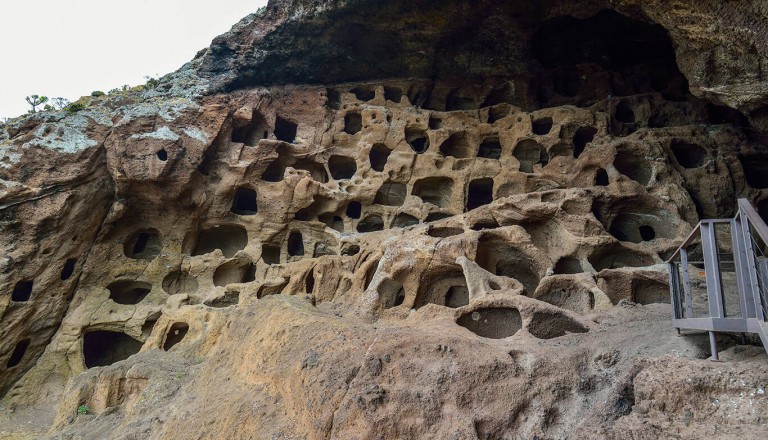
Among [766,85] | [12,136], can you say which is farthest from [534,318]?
[12,136]

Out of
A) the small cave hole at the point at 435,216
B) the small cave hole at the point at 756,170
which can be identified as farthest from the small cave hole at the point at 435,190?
the small cave hole at the point at 756,170

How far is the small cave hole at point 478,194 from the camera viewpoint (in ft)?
49.2

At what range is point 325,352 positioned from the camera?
525 centimetres

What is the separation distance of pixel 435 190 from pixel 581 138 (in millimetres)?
4631

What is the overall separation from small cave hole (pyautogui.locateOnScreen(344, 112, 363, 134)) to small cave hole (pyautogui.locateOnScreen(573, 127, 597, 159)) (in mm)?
6760

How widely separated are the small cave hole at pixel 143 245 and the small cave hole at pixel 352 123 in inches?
268

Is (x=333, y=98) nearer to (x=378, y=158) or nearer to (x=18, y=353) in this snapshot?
(x=378, y=158)

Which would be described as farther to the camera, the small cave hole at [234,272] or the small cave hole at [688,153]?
the small cave hole at [234,272]

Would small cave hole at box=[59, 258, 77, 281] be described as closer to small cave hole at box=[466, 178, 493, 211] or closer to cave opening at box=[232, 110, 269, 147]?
cave opening at box=[232, 110, 269, 147]

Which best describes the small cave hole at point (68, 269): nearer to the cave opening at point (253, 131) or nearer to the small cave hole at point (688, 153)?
the cave opening at point (253, 131)

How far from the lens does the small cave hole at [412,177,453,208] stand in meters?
14.5

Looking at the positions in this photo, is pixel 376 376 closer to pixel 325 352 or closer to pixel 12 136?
pixel 325 352

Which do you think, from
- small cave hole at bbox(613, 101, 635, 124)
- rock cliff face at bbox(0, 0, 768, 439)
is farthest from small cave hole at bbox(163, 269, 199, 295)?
small cave hole at bbox(613, 101, 635, 124)

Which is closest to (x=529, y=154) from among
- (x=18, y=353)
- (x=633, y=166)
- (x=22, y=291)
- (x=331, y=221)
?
(x=633, y=166)
